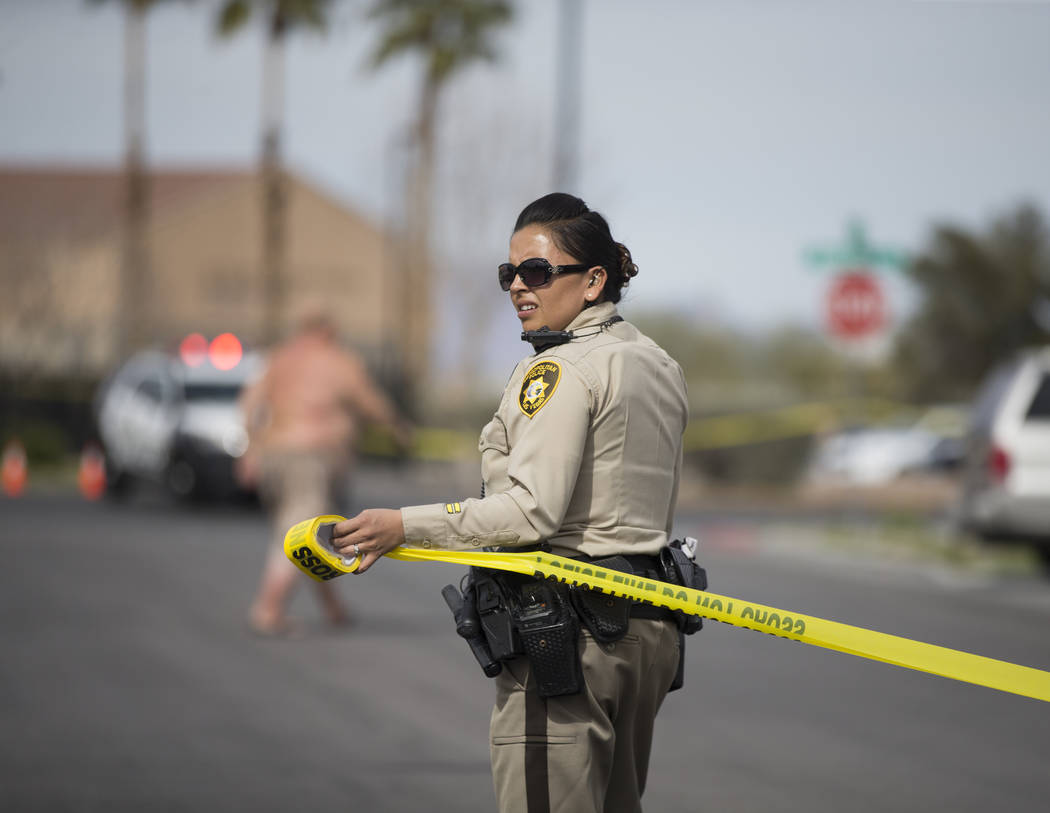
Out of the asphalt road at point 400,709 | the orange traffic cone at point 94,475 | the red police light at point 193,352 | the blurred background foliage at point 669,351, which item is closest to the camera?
the asphalt road at point 400,709

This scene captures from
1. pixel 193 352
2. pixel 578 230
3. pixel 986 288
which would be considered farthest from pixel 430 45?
pixel 578 230

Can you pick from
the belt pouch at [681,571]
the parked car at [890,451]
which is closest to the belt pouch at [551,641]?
the belt pouch at [681,571]

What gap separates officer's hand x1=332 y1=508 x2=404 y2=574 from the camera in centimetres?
311

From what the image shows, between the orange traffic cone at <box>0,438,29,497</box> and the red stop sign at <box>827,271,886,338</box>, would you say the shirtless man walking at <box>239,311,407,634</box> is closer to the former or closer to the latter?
the red stop sign at <box>827,271,886,338</box>

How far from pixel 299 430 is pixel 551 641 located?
654 cm

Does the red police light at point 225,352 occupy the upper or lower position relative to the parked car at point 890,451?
upper

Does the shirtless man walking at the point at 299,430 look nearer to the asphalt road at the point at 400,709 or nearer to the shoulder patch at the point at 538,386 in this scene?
the asphalt road at the point at 400,709

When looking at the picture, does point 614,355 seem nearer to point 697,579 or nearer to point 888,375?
point 697,579

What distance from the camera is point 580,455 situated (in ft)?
10.1

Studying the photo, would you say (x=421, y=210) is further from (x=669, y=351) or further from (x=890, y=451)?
(x=890, y=451)

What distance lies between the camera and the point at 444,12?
116ft

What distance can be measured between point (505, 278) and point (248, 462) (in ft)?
21.8

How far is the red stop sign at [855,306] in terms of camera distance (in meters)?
16.3

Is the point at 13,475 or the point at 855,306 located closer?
the point at 855,306
